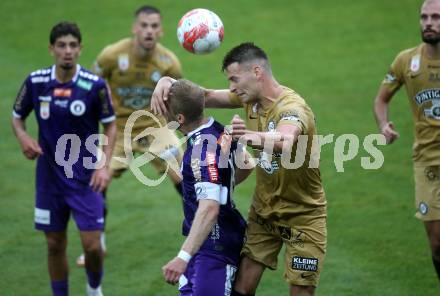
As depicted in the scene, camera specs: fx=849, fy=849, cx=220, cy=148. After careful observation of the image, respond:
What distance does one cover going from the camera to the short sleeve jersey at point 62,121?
29.7 feet

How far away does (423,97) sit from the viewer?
29.6 feet

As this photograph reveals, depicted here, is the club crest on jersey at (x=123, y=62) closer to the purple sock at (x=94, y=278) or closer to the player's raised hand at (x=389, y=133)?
the purple sock at (x=94, y=278)

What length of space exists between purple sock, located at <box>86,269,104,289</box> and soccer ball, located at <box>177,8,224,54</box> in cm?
278

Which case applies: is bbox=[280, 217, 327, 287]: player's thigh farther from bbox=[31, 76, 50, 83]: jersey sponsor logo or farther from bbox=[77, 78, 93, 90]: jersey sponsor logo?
bbox=[31, 76, 50, 83]: jersey sponsor logo

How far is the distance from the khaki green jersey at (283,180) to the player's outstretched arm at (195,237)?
35.2 inches

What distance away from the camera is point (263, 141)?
21.7 feet

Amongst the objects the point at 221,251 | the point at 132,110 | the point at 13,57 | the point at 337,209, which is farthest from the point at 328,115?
the point at 221,251

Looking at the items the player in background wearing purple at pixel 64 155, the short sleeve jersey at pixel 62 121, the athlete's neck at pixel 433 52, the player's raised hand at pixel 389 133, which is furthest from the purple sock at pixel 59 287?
the athlete's neck at pixel 433 52

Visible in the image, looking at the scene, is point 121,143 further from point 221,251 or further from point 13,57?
point 13,57

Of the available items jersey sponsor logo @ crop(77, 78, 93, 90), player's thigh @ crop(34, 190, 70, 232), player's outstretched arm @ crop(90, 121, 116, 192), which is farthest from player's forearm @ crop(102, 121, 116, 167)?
player's thigh @ crop(34, 190, 70, 232)

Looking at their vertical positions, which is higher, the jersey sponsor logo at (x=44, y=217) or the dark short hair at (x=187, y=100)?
the dark short hair at (x=187, y=100)

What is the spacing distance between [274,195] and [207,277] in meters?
0.97

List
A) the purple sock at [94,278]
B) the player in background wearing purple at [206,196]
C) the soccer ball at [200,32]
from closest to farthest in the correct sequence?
1. the player in background wearing purple at [206,196]
2. the soccer ball at [200,32]
3. the purple sock at [94,278]

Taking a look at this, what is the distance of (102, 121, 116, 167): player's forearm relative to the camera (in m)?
9.09
